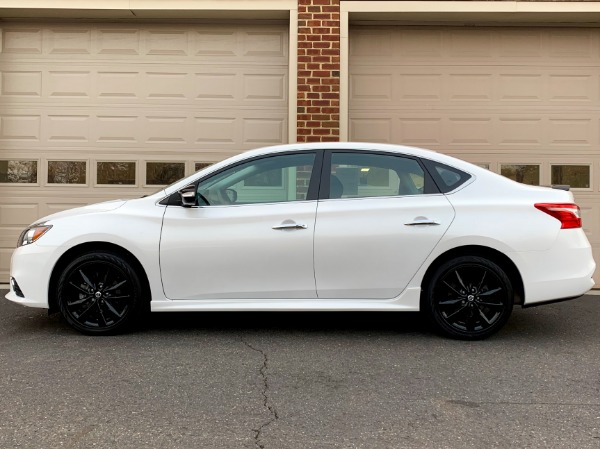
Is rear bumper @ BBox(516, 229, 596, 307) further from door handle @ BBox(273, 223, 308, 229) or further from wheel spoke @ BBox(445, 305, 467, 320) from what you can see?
door handle @ BBox(273, 223, 308, 229)

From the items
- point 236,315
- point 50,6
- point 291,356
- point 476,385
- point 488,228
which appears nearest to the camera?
point 476,385

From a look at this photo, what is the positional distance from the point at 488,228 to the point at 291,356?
5.96 feet

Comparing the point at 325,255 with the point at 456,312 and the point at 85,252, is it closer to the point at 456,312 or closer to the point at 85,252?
the point at 456,312

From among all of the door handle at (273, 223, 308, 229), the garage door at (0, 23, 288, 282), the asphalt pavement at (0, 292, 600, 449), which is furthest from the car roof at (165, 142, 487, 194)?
the garage door at (0, 23, 288, 282)

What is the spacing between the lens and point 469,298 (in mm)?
4727

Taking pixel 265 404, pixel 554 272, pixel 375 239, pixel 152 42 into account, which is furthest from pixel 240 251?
pixel 152 42

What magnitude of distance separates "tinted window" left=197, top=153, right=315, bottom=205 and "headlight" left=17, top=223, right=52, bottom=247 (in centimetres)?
129

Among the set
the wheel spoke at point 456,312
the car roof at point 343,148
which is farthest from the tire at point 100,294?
the wheel spoke at point 456,312

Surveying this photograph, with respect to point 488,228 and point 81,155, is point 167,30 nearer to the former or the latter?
point 81,155

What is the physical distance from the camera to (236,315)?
18.9 ft

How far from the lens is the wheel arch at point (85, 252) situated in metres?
4.83

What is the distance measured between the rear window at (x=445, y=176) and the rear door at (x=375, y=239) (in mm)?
88

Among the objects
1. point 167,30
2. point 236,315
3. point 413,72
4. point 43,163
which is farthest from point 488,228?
point 43,163

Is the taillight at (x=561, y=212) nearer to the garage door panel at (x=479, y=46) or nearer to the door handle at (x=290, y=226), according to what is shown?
the door handle at (x=290, y=226)
